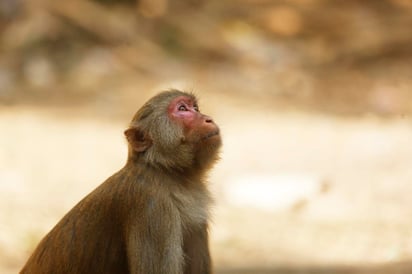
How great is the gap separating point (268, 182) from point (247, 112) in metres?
3.67

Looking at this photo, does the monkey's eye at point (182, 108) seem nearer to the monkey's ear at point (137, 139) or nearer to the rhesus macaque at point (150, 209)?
the rhesus macaque at point (150, 209)

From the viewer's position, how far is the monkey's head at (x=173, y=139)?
665 centimetres

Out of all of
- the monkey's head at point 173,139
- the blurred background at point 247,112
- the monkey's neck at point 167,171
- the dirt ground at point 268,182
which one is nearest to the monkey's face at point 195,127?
the monkey's head at point 173,139

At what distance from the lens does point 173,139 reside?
6.67m

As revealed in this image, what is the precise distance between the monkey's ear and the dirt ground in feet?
5.23

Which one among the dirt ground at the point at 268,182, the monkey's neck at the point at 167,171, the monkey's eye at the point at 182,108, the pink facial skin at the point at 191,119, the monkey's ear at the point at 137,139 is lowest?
the monkey's neck at the point at 167,171

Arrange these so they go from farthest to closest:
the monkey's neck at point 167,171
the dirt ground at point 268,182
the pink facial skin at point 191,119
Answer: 1. the dirt ground at point 268,182
2. the pink facial skin at point 191,119
3. the monkey's neck at point 167,171

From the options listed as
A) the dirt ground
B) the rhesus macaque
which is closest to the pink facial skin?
the rhesus macaque

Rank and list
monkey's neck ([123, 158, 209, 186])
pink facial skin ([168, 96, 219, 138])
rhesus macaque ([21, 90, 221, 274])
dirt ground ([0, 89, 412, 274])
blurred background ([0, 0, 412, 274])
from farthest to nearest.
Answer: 1. blurred background ([0, 0, 412, 274])
2. dirt ground ([0, 89, 412, 274])
3. pink facial skin ([168, 96, 219, 138])
4. monkey's neck ([123, 158, 209, 186])
5. rhesus macaque ([21, 90, 221, 274])

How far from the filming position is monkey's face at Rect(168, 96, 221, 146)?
263 inches

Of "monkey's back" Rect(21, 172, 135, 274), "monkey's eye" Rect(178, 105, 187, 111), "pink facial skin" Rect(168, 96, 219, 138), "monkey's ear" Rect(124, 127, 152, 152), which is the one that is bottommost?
"monkey's back" Rect(21, 172, 135, 274)

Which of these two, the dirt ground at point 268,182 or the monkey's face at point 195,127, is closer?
the monkey's face at point 195,127

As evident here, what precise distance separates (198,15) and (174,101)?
12.3 meters

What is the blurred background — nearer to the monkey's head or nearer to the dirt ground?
the dirt ground
